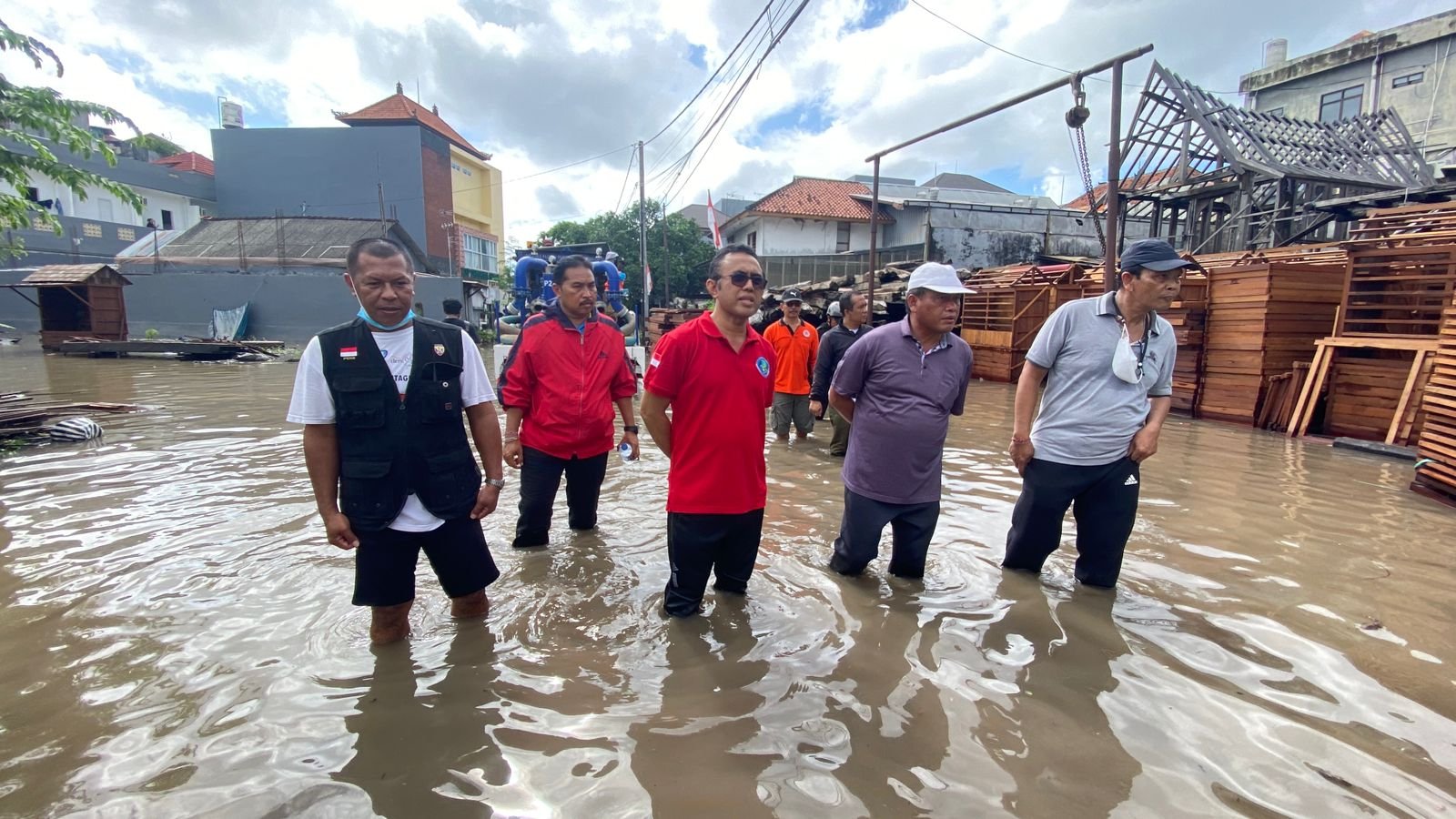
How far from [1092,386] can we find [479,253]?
141 feet

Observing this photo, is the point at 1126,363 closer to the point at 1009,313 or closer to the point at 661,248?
the point at 1009,313

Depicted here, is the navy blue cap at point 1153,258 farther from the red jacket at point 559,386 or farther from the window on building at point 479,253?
the window on building at point 479,253

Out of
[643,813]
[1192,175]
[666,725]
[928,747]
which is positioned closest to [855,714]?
[928,747]

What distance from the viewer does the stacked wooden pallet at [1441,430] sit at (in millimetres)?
5336

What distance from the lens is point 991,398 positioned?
1244 centimetres

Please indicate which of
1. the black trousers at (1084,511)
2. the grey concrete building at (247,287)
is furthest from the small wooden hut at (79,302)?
the black trousers at (1084,511)

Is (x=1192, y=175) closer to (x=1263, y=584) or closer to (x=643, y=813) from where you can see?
(x=1263, y=584)

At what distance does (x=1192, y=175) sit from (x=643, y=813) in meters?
19.1

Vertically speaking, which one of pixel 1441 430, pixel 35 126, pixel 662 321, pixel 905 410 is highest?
pixel 35 126

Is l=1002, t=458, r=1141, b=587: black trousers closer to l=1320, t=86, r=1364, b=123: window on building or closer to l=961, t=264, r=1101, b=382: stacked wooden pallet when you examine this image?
l=961, t=264, r=1101, b=382: stacked wooden pallet

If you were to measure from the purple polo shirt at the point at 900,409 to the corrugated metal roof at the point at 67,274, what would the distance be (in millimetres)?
26971

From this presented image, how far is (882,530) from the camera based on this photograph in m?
3.54

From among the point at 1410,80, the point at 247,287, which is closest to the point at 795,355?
the point at 1410,80

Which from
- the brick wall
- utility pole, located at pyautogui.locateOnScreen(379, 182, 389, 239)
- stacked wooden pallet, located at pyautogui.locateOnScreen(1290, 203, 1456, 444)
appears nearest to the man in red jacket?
stacked wooden pallet, located at pyautogui.locateOnScreen(1290, 203, 1456, 444)
